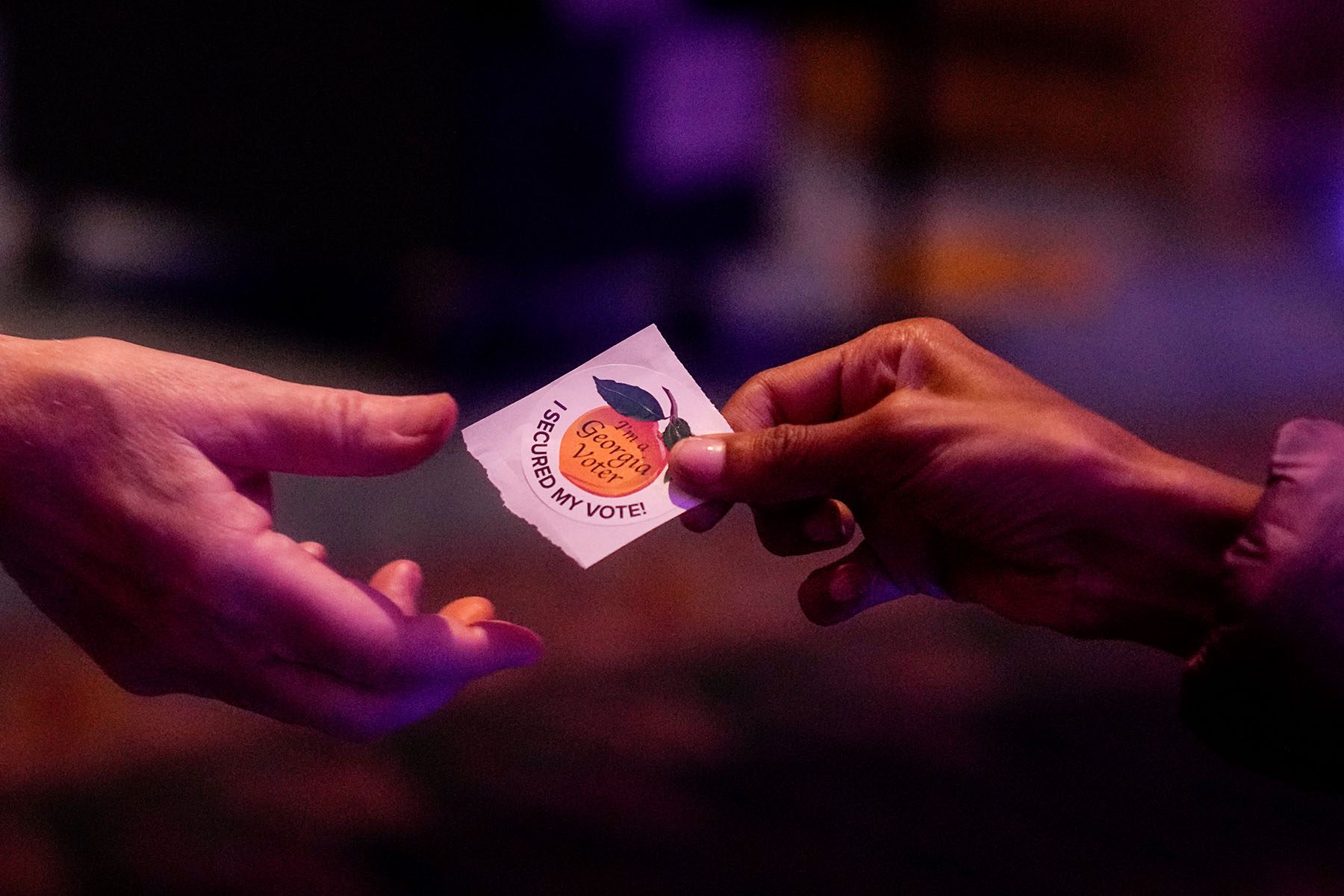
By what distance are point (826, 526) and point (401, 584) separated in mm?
506

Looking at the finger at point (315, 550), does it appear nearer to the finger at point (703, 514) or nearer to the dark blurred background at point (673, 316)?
the finger at point (703, 514)

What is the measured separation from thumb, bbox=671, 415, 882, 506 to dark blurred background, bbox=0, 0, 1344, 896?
29.5 inches

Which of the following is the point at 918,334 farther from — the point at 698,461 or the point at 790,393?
the point at 698,461

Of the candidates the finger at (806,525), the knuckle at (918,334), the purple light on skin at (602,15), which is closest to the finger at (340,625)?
the finger at (806,525)

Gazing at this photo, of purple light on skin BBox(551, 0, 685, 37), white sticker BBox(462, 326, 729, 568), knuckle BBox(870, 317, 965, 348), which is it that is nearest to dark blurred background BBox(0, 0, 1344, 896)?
purple light on skin BBox(551, 0, 685, 37)

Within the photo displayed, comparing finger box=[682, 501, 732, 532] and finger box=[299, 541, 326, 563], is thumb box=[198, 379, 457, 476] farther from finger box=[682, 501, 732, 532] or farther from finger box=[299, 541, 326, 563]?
finger box=[682, 501, 732, 532]

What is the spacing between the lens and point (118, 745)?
166 centimetres

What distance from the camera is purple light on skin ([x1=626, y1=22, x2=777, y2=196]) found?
319cm

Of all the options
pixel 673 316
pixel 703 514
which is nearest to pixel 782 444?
pixel 703 514

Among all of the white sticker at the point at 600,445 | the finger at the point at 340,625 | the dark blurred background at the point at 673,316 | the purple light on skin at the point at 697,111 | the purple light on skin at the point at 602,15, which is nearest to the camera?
the finger at the point at 340,625

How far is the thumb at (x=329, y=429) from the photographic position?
949 mm

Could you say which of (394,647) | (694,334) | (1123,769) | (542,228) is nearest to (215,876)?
(394,647)

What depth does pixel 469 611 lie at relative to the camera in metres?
1.07

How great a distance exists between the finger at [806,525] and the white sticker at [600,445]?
17cm
